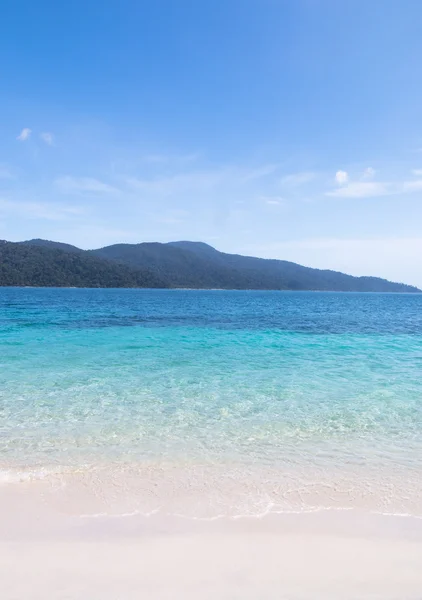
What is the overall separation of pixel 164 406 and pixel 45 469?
3.86 metres

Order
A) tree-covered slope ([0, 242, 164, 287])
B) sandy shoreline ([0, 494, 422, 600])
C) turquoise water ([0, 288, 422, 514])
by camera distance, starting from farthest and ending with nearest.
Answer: tree-covered slope ([0, 242, 164, 287])
turquoise water ([0, 288, 422, 514])
sandy shoreline ([0, 494, 422, 600])

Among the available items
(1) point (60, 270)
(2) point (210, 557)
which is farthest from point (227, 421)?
(1) point (60, 270)

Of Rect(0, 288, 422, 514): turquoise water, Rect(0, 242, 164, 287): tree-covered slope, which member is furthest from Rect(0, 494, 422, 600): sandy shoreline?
Rect(0, 242, 164, 287): tree-covered slope

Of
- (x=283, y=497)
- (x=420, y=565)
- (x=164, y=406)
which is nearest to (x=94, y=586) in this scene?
(x=283, y=497)

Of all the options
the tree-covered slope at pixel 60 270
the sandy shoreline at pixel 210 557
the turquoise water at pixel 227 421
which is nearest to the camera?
the sandy shoreline at pixel 210 557

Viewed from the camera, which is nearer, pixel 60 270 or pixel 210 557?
pixel 210 557

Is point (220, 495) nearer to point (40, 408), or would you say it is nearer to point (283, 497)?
point (283, 497)

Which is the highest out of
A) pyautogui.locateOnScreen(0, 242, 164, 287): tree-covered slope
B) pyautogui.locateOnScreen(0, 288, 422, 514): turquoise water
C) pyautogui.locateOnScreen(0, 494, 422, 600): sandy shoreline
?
pyautogui.locateOnScreen(0, 242, 164, 287): tree-covered slope

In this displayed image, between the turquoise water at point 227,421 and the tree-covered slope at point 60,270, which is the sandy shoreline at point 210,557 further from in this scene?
the tree-covered slope at point 60,270

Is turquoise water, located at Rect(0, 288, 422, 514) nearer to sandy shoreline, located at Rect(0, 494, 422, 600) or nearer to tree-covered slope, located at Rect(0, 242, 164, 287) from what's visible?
sandy shoreline, located at Rect(0, 494, 422, 600)

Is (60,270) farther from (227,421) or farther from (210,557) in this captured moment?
(210,557)

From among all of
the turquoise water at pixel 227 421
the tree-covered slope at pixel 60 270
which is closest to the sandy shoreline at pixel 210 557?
the turquoise water at pixel 227 421

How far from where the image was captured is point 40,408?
918 centimetres

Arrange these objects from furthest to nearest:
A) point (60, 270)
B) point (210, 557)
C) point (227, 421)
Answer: point (60, 270) < point (227, 421) < point (210, 557)
